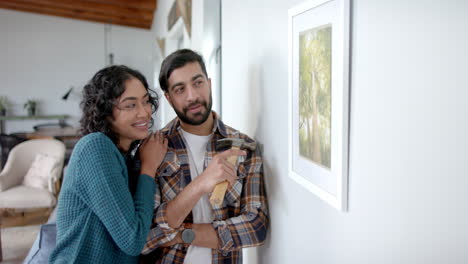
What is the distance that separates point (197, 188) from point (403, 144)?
0.74 meters

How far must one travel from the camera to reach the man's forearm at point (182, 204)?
1231 mm

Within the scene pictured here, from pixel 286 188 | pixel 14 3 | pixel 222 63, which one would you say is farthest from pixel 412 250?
pixel 14 3

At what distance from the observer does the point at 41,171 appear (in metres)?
3.70

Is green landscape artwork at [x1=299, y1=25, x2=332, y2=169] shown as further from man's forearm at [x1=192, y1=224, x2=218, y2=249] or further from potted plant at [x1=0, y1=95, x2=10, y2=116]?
potted plant at [x1=0, y1=95, x2=10, y2=116]

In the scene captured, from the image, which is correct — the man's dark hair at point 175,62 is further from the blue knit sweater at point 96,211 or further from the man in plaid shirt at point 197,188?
the blue knit sweater at point 96,211

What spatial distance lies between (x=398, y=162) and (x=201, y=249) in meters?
0.90

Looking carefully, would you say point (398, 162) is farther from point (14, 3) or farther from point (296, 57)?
point (14, 3)

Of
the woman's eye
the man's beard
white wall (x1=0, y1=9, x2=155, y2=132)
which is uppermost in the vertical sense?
white wall (x1=0, y1=9, x2=155, y2=132)

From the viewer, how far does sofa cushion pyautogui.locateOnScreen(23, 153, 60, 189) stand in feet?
11.9

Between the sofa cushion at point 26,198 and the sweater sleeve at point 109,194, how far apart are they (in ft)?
8.75

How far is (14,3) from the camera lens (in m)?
6.55

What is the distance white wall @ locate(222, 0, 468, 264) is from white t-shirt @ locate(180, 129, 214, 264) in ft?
1.36

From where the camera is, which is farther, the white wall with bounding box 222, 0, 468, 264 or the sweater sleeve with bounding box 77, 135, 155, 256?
the sweater sleeve with bounding box 77, 135, 155, 256

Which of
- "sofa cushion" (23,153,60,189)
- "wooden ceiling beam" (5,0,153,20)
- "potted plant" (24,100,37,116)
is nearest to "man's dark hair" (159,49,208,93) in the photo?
"sofa cushion" (23,153,60,189)
